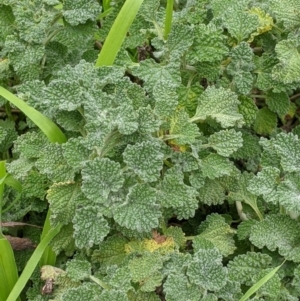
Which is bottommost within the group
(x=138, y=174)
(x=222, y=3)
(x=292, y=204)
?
(x=292, y=204)

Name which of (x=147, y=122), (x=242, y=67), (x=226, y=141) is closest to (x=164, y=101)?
(x=147, y=122)

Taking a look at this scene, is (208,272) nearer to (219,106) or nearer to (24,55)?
(219,106)

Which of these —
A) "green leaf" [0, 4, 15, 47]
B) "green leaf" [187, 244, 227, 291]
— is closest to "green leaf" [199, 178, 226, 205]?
"green leaf" [187, 244, 227, 291]

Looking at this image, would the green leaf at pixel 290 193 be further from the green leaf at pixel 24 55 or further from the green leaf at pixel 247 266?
the green leaf at pixel 24 55

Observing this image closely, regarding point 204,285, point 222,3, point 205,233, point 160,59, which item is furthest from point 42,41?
point 204,285

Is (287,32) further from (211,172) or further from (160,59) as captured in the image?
(211,172)

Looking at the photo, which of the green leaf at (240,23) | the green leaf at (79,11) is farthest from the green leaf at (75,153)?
the green leaf at (240,23)

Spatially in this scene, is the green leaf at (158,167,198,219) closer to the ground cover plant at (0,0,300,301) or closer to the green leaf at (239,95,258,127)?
the ground cover plant at (0,0,300,301)
